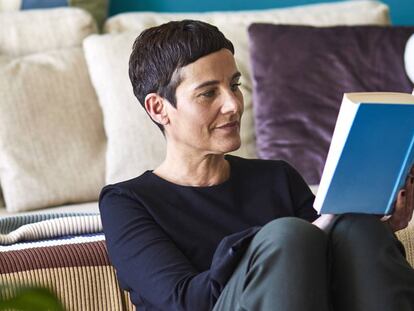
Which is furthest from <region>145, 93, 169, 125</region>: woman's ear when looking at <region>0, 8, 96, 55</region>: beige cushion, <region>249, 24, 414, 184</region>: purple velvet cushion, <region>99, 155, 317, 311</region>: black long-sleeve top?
<region>0, 8, 96, 55</region>: beige cushion

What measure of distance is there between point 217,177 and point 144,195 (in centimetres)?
14

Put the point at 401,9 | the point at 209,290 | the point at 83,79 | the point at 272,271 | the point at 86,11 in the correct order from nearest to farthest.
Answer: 1. the point at 272,271
2. the point at 209,290
3. the point at 83,79
4. the point at 86,11
5. the point at 401,9

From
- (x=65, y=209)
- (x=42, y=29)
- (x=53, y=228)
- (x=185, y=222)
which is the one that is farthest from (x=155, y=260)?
(x=42, y=29)

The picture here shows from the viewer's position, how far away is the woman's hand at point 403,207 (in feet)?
4.65

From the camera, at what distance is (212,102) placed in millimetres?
1524

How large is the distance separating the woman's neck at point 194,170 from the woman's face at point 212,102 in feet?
0.14

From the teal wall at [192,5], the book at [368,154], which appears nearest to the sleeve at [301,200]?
the book at [368,154]

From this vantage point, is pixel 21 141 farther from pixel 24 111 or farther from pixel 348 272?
pixel 348 272

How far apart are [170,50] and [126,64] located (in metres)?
0.94

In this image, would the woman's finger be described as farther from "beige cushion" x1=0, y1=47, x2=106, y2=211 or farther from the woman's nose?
"beige cushion" x1=0, y1=47, x2=106, y2=211

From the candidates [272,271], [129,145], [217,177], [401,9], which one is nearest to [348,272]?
[272,271]

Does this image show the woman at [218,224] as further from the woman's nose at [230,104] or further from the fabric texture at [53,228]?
the fabric texture at [53,228]

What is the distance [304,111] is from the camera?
2465mm

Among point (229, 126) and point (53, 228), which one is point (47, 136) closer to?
point (53, 228)
